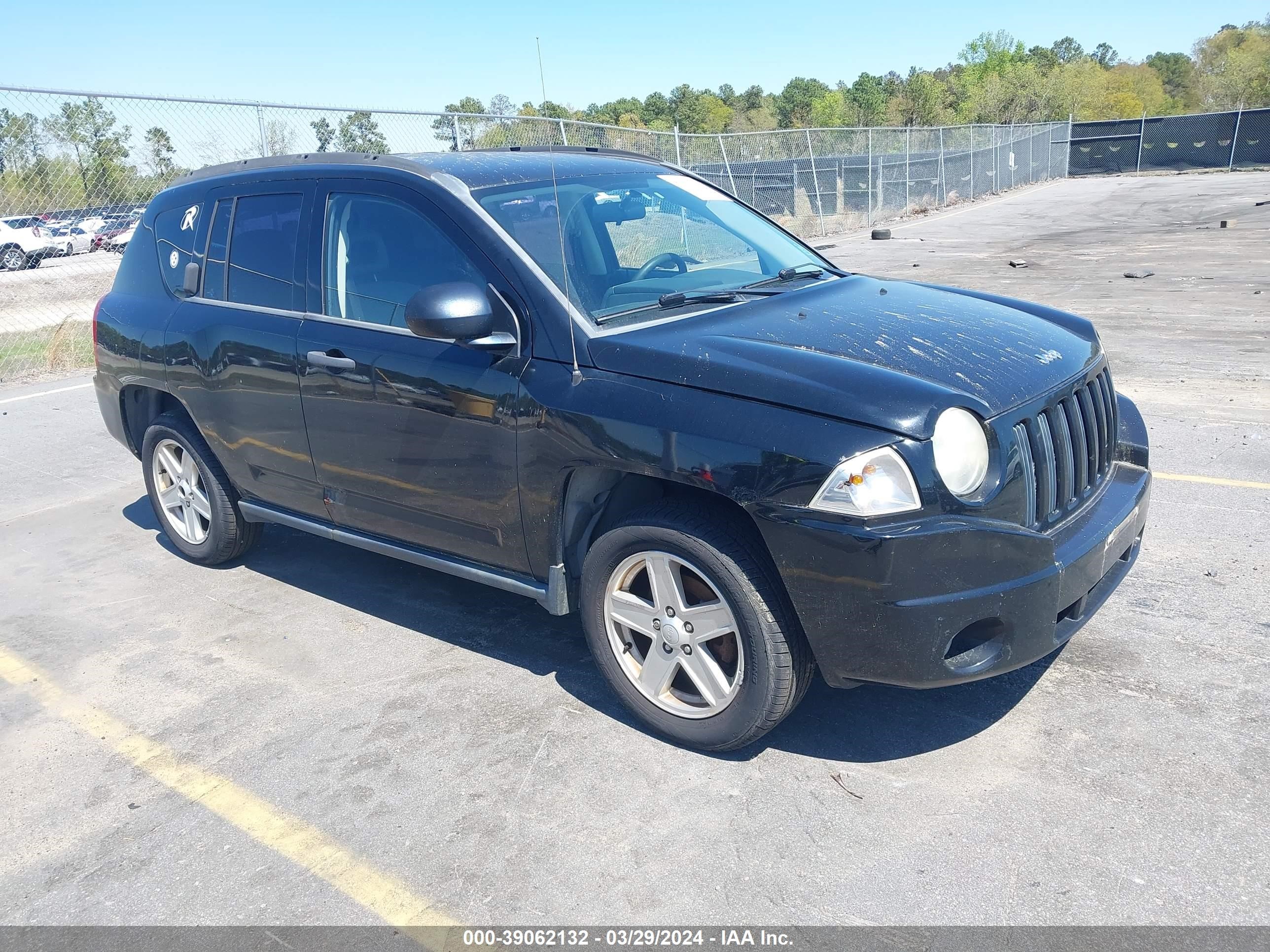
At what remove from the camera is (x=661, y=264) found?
165 inches

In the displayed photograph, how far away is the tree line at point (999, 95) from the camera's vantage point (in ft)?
200

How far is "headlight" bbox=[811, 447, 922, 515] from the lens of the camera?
292cm

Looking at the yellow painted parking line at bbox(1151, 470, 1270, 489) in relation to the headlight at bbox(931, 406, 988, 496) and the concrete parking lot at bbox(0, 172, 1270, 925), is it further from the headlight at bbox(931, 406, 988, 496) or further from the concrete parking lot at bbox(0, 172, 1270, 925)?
the headlight at bbox(931, 406, 988, 496)

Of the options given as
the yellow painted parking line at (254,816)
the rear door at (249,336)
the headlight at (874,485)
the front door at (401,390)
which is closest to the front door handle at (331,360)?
the front door at (401,390)

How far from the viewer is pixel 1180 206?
25.0 m

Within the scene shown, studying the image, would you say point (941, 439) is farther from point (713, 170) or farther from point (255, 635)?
point (713, 170)

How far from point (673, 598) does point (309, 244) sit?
2273 mm

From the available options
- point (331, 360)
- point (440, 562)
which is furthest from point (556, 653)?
point (331, 360)

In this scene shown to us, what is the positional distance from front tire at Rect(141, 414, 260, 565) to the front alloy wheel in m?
2.56

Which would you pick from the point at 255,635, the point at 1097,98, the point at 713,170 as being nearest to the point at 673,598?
the point at 255,635

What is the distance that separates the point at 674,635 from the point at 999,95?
64578mm

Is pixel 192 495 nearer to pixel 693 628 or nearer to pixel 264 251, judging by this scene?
pixel 264 251

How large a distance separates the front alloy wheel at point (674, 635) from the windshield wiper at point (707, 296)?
1018mm

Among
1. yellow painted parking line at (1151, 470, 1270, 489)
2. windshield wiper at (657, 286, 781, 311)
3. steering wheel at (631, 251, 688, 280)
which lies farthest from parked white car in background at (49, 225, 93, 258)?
yellow painted parking line at (1151, 470, 1270, 489)
